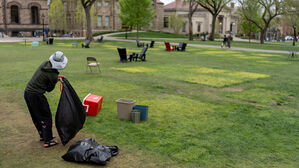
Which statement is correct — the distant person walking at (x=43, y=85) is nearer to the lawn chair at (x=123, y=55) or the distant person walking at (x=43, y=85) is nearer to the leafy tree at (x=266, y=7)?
the lawn chair at (x=123, y=55)

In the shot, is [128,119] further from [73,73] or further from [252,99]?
[73,73]

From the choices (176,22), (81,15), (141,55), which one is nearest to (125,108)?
(141,55)

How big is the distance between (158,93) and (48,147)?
535cm

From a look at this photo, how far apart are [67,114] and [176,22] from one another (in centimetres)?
6601

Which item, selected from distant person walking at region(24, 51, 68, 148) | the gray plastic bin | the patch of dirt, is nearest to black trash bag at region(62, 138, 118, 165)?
the patch of dirt

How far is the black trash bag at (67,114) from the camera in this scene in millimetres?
5617

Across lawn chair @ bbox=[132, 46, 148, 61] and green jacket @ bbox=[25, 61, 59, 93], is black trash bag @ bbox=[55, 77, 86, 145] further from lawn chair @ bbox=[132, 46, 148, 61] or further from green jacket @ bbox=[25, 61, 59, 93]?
lawn chair @ bbox=[132, 46, 148, 61]

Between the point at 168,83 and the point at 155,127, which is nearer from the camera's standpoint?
the point at 155,127

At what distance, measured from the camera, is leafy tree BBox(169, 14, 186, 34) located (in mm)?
69500

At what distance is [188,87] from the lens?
39.0ft

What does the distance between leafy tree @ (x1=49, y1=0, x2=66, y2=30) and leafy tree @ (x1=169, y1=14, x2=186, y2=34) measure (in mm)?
24055

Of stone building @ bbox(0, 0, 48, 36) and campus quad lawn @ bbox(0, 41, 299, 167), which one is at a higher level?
stone building @ bbox(0, 0, 48, 36)

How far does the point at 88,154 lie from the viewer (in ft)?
17.2

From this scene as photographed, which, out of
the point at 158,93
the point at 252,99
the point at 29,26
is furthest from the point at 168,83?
the point at 29,26
